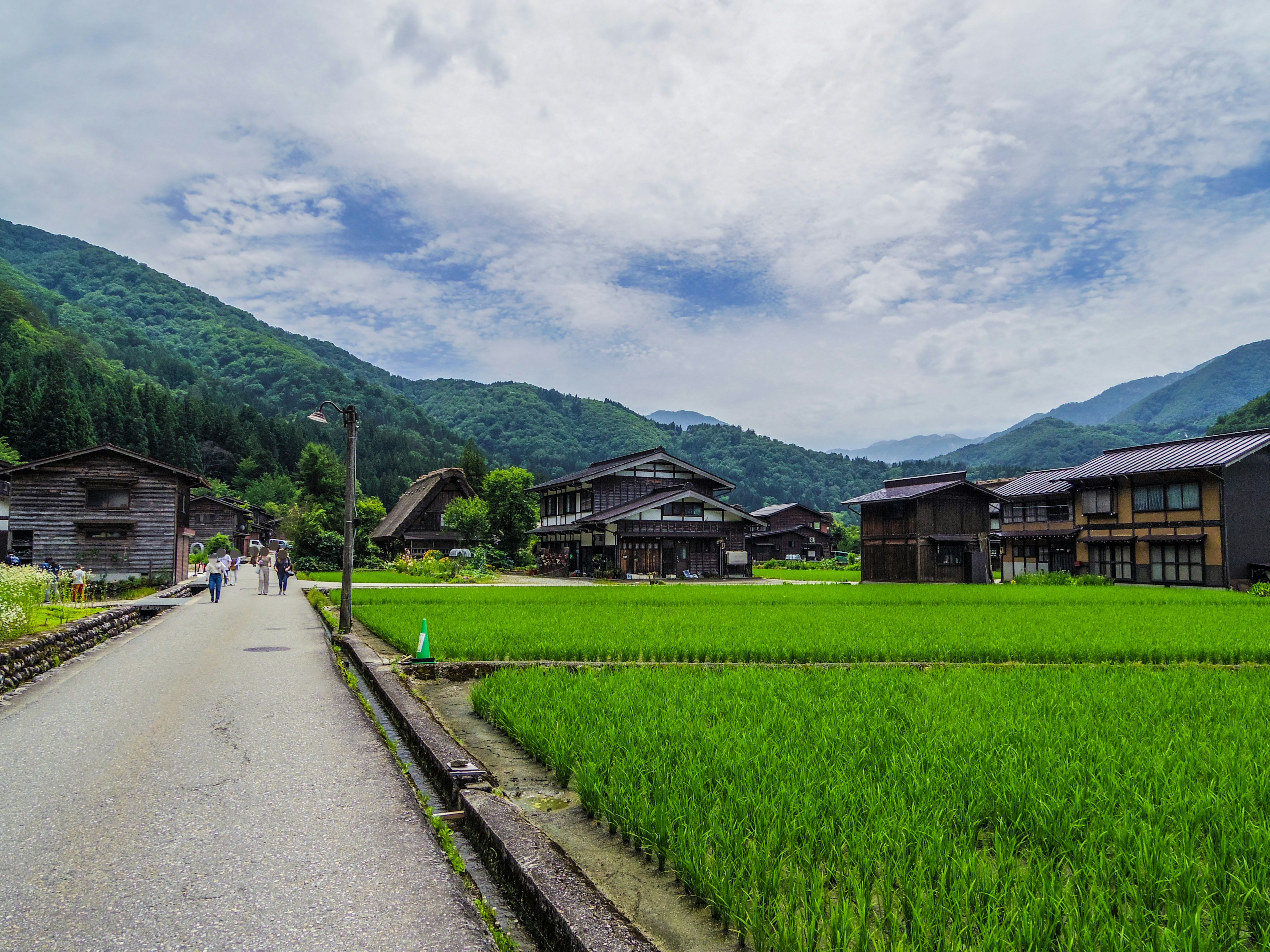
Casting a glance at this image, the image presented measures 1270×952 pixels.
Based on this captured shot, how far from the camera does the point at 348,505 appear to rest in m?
15.8

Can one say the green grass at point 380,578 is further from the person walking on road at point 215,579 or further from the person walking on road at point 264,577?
the person walking on road at point 215,579

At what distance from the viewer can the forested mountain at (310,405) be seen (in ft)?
302

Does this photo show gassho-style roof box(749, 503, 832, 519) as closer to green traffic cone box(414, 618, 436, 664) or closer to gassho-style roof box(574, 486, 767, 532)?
gassho-style roof box(574, 486, 767, 532)

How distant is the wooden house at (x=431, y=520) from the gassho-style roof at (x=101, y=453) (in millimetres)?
21071

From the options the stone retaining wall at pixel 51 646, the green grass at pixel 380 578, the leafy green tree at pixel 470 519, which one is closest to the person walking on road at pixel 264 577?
the green grass at pixel 380 578

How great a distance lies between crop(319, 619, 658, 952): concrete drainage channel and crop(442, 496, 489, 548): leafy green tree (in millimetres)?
42905

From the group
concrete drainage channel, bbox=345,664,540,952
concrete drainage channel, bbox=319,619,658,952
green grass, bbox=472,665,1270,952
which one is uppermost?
green grass, bbox=472,665,1270,952

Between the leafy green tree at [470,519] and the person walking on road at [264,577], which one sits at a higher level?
the leafy green tree at [470,519]

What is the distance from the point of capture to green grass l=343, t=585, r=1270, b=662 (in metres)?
11.5

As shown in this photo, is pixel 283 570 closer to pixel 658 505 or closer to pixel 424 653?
pixel 658 505

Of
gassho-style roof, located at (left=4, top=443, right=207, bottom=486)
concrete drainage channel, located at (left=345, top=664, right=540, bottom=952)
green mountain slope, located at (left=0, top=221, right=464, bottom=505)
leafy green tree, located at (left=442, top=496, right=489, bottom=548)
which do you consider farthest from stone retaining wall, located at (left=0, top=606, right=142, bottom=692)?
green mountain slope, located at (left=0, top=221, right=464, bottom=505)

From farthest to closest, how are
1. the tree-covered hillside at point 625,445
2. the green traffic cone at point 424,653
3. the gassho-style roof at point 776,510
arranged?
the tree-covered hillside at point 625,445
the gassho-style roof at point 776,510
the green traffic cone at point 424,653

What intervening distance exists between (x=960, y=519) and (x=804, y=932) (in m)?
39.7

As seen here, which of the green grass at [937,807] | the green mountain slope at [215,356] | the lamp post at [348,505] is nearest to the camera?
the green grass at [937,807]
